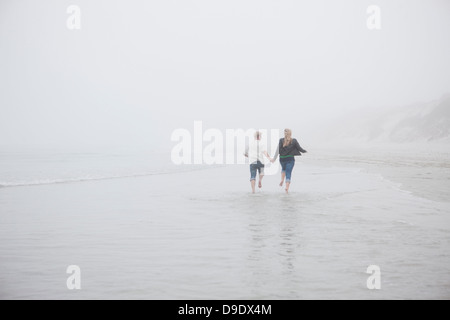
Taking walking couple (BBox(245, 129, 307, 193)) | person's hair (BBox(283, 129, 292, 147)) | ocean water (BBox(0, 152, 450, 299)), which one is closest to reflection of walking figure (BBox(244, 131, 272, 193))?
walking couple (BBox(245, 129, 307, 193))

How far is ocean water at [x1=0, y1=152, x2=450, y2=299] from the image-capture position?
5.30 metres

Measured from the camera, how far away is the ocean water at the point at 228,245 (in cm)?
530

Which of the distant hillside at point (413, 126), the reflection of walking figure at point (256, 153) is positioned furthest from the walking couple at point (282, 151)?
the distant hillside at point (413, 126)

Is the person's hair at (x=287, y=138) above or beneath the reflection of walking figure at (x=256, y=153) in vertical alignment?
above

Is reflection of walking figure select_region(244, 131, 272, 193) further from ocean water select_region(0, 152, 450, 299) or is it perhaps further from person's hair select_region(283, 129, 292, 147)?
ocean water select_region(0, 152, 450, 299)

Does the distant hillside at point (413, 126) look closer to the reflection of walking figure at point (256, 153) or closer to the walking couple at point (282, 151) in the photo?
the walking couple at point (282, 151)

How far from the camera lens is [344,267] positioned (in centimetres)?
612

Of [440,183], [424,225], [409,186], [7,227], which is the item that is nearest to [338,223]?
[424,225]

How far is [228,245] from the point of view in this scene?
297 inches

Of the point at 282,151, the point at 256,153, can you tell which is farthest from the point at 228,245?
the point at 282,151

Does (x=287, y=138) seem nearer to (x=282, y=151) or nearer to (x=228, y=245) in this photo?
(x=282, y=151)

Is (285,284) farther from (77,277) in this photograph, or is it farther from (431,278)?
(77,277)
